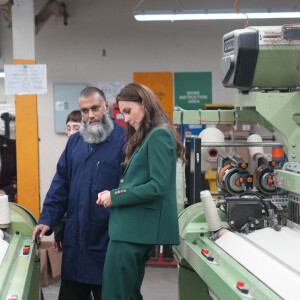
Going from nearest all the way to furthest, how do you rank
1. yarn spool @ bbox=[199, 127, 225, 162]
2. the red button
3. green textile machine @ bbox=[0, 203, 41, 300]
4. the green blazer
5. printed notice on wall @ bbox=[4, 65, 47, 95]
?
green textile machine @ bbox=[0, 203, 41, 300]
the green blazer
the red button
yarn spool @ bbox=[199, 127, 225, 162]
printed notice on wall @ bbox=[4, 65, 47, 95]

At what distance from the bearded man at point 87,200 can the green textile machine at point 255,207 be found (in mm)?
523

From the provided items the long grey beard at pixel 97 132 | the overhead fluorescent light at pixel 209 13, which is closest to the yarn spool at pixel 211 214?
the long grey beard at pixel 97 132

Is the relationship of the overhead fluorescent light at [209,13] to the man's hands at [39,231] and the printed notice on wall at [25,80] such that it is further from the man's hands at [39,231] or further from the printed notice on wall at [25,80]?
the man's hands at [39,231]

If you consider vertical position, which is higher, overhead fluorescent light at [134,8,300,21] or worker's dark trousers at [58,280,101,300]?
overhead fluorescent light at [134,8,300,21]

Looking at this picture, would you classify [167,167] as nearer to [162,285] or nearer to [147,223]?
[147,223]

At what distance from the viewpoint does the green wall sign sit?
6.41 metres

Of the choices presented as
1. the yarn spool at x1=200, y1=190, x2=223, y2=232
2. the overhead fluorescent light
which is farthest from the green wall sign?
the yarn spool at x1=200, y1=190, x2=223, y2=232

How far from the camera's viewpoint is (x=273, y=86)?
2.84 meters

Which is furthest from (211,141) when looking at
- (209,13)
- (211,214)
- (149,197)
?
(149,197)

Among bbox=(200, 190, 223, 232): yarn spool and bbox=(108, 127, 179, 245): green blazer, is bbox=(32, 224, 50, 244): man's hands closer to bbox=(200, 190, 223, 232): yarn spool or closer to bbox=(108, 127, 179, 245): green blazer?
bbox=(108, 127, 179, 245): green blazer

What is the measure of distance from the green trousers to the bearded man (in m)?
0.40

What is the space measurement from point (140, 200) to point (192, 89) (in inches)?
175

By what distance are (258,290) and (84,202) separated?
3.74ft

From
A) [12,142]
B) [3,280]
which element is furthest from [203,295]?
[12,142]
